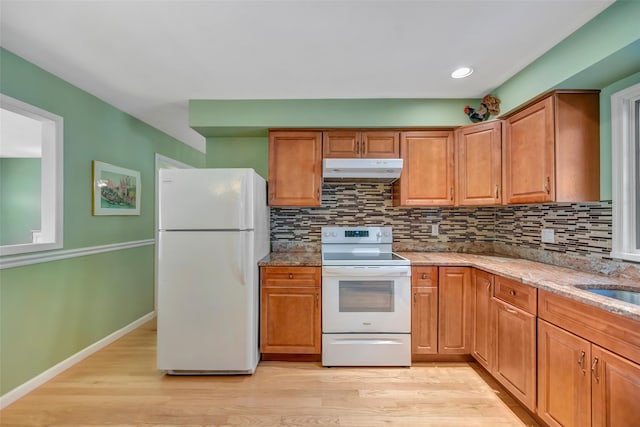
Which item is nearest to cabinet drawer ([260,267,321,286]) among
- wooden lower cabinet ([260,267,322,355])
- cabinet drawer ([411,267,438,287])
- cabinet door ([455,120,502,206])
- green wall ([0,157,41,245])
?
wooden lower cabinet ([260,267,322,355])

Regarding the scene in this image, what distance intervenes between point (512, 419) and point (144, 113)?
158 inches

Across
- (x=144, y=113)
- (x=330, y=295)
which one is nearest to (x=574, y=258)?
(x=330, y=295)

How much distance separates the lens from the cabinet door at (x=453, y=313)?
2.39m

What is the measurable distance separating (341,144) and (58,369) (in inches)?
115

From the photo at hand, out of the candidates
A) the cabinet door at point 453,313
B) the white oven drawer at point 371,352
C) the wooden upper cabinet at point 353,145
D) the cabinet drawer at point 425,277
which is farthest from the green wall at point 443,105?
the white oven drawer at point 371,352

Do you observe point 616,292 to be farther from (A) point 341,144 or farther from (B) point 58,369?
(B) point 58,369

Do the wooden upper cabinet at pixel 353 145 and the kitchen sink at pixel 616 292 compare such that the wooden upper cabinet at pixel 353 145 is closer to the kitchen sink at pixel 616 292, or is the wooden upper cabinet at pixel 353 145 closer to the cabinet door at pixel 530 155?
the cabinet door at pixel 530 155

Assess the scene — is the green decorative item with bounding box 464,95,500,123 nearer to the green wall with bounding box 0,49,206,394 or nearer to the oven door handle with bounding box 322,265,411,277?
the oven door handle with bounding box 322,265,411,277

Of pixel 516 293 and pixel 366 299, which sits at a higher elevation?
pixel 516 293

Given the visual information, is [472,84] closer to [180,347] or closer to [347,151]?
[347,151]

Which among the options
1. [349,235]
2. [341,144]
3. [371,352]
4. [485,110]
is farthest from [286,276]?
[485,110]

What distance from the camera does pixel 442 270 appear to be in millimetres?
2406

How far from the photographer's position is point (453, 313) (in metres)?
2.40

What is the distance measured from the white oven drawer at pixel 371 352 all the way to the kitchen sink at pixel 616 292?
1237 millimetres
